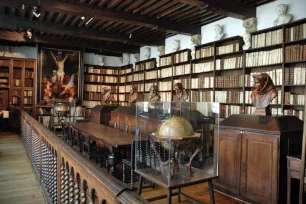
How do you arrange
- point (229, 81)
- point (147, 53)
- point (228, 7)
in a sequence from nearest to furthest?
point (228, 7)
point (229, 81)
point (147, 53)

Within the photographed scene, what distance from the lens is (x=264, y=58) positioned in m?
4.71

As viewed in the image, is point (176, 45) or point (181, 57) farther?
point (176, 45)

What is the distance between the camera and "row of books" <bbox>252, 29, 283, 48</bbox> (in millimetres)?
→ 4469

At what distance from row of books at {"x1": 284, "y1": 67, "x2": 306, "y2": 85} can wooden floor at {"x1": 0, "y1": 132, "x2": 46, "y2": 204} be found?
423 centimetres

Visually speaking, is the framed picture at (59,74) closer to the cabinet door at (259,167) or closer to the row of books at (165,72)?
the row of books at (165,72)

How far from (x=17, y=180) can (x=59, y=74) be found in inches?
253

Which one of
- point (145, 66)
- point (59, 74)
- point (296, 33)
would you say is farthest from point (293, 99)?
point (59, 74)

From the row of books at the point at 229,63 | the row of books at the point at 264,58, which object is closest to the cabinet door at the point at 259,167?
the row of books at the point at 264,58

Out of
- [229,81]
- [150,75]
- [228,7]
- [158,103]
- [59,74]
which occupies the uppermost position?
[228,7]

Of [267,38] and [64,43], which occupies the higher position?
[64,43]

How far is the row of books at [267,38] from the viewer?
4469 mm

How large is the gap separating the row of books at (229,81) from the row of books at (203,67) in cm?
33

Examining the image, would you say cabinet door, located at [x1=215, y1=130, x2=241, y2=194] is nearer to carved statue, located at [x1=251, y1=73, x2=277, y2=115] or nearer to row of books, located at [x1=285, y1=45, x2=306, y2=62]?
carved statue, located at [x1=251, y1=73, x2=277, y2=115]

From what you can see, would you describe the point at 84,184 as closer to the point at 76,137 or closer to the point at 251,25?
the point at 76,137
